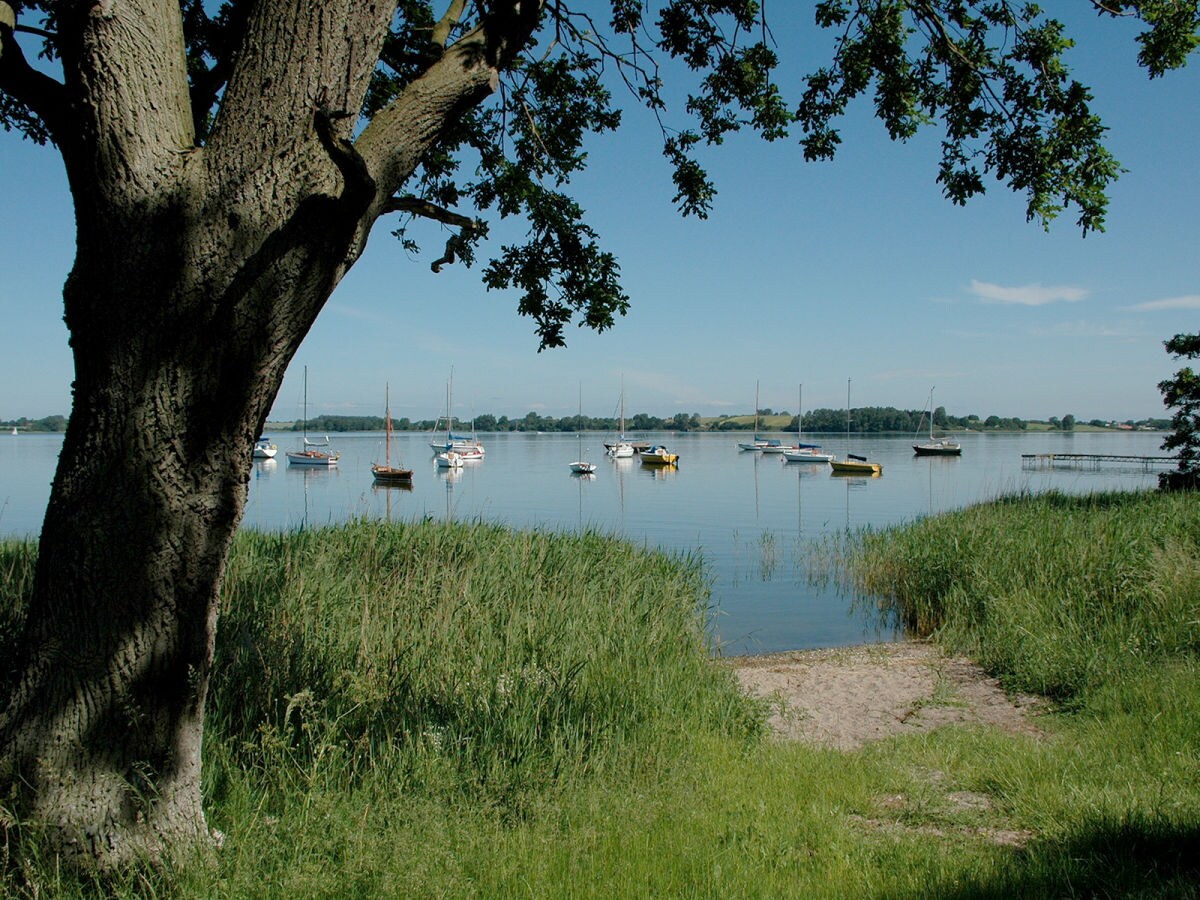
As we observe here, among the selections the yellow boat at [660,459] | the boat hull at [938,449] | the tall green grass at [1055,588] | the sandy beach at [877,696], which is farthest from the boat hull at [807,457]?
the sandy beach at [877,696]

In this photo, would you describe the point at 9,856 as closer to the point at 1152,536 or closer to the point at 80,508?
the point at 80,508

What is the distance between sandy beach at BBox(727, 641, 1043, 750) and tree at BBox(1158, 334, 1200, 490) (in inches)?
630

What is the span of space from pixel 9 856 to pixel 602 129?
29.4ft

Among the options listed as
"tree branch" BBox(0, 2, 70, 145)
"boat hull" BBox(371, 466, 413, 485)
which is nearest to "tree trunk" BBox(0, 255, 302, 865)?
"tree branch" BBox(0, 2, 70, 145)

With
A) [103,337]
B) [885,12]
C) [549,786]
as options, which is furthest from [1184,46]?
[103,337]

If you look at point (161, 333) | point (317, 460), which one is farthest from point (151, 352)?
point (317, 460)

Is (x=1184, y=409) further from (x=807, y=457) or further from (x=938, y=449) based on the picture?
(x=938, y=449)

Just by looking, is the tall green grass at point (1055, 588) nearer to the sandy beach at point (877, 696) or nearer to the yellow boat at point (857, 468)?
the sandy beach at point (877, 696)

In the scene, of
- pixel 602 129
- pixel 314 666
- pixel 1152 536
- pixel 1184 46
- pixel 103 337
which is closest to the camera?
pixel 103 337

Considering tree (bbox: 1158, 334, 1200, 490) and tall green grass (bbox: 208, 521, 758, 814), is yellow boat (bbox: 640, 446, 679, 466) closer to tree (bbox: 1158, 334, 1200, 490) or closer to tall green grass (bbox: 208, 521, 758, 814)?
tree (bbox: 1158, 334, 1200, 490)

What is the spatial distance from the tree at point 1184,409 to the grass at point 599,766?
16.1 metres

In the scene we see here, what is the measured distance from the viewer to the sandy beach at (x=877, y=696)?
7031mm

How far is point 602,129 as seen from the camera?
9.91m

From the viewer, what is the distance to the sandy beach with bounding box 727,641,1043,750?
7.03 meters
